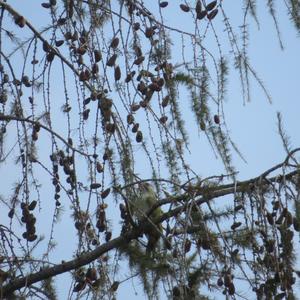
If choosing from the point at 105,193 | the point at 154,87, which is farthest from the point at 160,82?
the point at 105,193

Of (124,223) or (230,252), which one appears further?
(124,223)

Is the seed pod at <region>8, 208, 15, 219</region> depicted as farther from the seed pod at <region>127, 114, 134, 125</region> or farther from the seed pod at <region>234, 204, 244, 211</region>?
the seed pod at <region>234, 204, 244, 211</region>

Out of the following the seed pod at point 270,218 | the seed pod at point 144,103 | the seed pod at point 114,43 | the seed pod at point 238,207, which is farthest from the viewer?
the seed pod at point 114,43

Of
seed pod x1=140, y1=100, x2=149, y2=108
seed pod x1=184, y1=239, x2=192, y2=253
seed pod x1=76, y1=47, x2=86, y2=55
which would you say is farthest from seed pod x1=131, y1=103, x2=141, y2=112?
seed pod x1=184, y1=239, x2=192, y2=253

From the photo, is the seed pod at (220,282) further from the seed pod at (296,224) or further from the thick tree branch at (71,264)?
the thick tree branch at (71,264)

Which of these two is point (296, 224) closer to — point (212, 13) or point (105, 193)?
point (105, 193)

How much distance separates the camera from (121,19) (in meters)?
3.20

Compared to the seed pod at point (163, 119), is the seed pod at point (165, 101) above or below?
above

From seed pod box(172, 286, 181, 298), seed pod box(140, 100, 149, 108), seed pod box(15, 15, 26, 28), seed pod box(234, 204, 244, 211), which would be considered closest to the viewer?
seed pod box(172, 286, 181, 298)

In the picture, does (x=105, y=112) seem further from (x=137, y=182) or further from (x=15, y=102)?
(x=15, y=102)

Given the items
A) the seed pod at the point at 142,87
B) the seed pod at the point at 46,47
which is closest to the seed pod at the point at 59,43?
the seed pod at the point at 46,47

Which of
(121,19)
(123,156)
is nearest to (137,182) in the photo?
(123,156)

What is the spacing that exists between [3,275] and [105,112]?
814 mm

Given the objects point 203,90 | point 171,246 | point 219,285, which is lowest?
point 219,285
